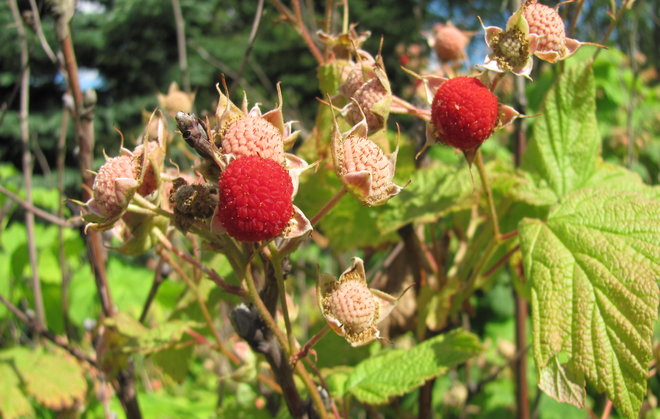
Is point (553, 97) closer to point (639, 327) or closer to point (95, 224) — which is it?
point (639, 327)

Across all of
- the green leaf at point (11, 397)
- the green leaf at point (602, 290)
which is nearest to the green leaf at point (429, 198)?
the green leaf at point (602, 290)

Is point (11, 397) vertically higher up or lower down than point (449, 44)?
lower down

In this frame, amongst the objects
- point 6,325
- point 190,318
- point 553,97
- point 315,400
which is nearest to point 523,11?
point 553,97

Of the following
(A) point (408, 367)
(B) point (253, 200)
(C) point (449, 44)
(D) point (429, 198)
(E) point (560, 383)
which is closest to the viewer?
(B) point (253, 200)

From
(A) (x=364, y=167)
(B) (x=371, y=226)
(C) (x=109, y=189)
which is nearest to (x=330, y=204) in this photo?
(A) (x=364, y=167)

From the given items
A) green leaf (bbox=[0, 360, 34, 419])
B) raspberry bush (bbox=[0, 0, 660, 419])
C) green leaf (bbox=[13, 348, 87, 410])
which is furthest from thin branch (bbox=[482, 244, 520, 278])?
green leaf (bbox=[0, 360, 34, 419])

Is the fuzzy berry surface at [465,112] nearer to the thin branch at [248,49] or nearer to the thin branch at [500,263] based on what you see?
the thin branch at [500,263]

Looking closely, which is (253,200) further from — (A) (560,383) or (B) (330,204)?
(A) (560,383)

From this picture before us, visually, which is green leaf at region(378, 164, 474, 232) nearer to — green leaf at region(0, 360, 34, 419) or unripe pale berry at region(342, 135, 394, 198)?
unripe pale berry at region(342, 135, 394, 198)
